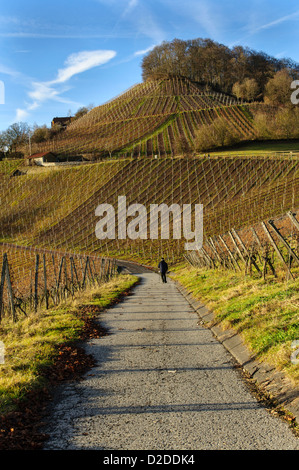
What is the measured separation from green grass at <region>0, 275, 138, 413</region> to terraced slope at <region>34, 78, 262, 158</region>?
90.9m

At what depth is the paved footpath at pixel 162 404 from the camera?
185 inches

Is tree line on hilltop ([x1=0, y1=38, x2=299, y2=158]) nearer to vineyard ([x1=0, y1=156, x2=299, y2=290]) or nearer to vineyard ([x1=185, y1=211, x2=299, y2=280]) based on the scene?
vineyard ([x1=0, y1=156, x2=299, y2=290])

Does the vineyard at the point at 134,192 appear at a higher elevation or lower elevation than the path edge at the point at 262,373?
higher

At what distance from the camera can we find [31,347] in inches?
354

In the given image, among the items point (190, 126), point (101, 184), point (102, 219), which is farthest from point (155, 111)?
point (102, 219)

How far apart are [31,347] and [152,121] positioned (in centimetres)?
13196

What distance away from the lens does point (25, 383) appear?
653 cm

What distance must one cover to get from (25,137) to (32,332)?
14366cm

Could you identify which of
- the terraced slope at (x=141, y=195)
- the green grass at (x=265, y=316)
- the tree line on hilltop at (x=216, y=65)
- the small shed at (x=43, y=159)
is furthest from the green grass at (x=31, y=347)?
the tree line on hilltop at (x=216, y=65)

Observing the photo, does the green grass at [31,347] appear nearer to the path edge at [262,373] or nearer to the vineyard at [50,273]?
the vineyard at [50,273]

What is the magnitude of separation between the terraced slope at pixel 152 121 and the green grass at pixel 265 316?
89.8 meters

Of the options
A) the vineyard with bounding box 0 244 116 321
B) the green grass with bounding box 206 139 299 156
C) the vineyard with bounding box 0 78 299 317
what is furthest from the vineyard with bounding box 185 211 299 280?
the green grass with bounding box 206 139 299 156

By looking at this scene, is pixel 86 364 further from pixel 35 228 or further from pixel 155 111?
pixel 155 111

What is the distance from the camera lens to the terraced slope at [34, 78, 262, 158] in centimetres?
11450
